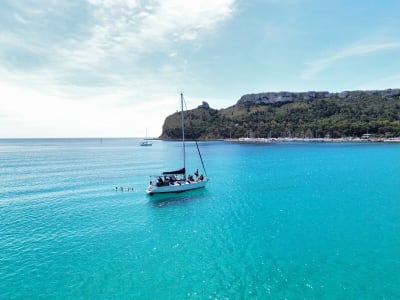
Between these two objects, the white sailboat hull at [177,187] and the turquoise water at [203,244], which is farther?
the white sailboat hull at [177,187]

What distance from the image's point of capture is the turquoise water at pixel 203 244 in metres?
20.7

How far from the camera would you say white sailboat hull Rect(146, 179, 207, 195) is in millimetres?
51188

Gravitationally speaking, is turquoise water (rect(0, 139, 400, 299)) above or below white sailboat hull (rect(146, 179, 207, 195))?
below

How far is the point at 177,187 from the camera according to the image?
52.7m

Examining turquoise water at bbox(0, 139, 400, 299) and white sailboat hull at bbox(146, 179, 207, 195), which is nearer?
turquoise water at bbox(0, 139, 400, 299)

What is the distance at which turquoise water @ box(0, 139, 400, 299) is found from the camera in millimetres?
20688

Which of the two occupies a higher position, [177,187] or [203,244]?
[177,187]

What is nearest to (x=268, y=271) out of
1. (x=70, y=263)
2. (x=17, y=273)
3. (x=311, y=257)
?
(x=311, y=257)

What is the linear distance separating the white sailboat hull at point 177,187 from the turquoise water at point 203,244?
182 cm

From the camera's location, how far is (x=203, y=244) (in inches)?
1122

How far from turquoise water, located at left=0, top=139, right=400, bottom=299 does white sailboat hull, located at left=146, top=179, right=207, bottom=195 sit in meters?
1.82

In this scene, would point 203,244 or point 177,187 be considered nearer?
point 203,244

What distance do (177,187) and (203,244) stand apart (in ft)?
81.8

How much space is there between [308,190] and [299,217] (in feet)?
63.1
